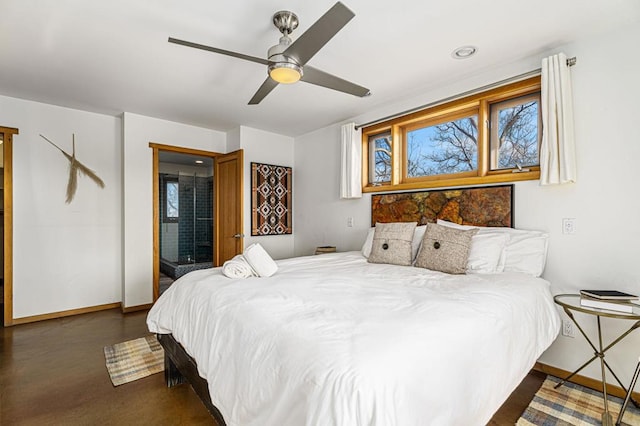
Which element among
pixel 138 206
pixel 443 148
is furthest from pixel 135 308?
pixel 443 148

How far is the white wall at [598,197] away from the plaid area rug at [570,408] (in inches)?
7.6

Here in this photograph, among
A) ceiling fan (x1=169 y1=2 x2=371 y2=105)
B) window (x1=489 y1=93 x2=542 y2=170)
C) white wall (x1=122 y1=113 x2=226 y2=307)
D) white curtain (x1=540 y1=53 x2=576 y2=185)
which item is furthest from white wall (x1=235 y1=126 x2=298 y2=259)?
white curtain (x1=540 y1=53 x2=576 y2=185)

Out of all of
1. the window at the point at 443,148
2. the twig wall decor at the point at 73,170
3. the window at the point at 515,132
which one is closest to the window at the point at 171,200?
the twig wall decor at the point at 73,170

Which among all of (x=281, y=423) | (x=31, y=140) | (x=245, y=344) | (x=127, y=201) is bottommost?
(x=281, y=423)

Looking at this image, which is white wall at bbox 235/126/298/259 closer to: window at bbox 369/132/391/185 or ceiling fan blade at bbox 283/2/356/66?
window at bbox 369/132/391/185

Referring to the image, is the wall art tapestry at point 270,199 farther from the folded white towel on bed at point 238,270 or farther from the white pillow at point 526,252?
the white pillow at point 526,252

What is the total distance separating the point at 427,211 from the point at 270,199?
2367mm

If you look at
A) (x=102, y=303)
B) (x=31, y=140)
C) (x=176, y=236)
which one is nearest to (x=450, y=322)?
(x=102, y=303)

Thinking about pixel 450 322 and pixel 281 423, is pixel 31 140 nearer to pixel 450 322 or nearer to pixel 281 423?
pixel 281 423

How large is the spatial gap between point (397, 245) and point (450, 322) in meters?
1.50

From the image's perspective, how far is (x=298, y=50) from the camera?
172 centimetres

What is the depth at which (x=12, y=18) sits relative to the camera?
1955 mm

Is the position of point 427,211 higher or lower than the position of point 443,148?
lower

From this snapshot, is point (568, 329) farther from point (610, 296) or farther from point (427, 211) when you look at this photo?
point (427, 211)
